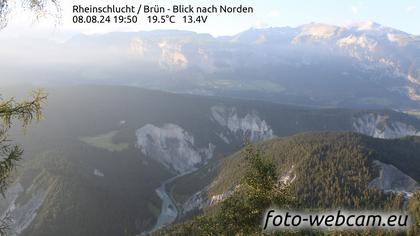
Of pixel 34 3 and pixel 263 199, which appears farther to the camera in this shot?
pixel 263 199

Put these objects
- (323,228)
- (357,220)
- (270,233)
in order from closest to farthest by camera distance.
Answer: (270,233) < (323,228) < (357,220)

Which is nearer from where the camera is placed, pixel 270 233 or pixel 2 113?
pixel 2 113

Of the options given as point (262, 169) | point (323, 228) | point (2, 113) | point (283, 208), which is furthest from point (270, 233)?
point (2, 113)

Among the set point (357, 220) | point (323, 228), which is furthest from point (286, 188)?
point (357, 220)

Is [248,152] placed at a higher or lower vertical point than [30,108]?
lower

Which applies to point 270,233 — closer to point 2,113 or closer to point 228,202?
point 228,202

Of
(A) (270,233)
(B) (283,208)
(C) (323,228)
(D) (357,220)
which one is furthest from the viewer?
(D) (357,220)

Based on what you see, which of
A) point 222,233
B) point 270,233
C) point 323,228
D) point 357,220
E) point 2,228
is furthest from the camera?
point 357,220

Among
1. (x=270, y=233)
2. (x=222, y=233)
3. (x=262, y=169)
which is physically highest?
(x=262, y=169)

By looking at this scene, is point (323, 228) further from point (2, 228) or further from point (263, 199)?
point (2, 228)
